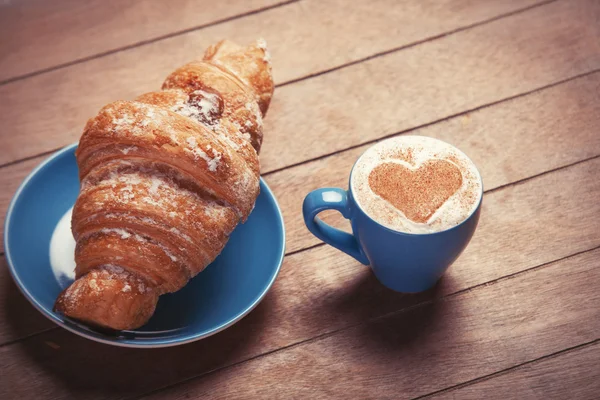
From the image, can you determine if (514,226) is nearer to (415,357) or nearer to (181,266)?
(415,357)

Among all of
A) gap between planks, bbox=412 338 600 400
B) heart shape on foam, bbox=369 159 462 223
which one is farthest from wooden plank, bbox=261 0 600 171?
gap between planks, bbox=412 338 600 400

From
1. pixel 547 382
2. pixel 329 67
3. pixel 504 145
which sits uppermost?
pixel 329 67

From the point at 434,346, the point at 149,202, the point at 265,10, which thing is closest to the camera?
the point at 149,202

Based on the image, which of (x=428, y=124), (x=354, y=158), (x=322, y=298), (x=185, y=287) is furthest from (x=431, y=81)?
(x=185, y=287)

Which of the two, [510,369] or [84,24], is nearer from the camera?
[510,369]

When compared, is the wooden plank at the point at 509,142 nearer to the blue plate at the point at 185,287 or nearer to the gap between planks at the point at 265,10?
the blue plate at the point at 185,287

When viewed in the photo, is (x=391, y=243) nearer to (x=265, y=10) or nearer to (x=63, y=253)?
(x=63, y=253)
